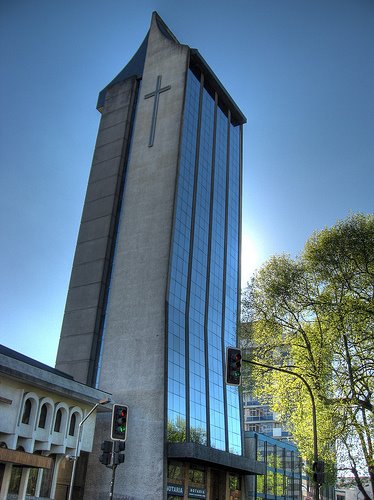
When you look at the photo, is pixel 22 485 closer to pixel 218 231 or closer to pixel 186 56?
pixel 218 231

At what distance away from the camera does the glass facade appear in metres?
44.4

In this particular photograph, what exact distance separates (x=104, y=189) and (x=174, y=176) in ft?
28.4

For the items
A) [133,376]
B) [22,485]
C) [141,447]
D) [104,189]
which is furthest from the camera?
[104,189]

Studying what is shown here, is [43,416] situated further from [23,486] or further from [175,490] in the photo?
[175,490]

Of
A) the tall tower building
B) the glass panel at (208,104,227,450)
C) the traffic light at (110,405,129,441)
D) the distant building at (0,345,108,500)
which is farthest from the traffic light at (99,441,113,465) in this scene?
the glass panel at (208,104,227,450)

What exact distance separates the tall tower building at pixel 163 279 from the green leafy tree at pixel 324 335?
8604mm

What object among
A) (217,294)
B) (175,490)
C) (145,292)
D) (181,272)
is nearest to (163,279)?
(145,292)

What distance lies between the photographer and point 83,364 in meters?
46.6

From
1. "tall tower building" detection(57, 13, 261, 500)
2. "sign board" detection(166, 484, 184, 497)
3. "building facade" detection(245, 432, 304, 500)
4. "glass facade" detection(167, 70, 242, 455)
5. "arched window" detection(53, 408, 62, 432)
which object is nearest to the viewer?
"arched window" detection(53, 408, 62, 432)

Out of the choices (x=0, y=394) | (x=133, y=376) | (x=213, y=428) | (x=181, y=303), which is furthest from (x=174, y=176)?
(x=0, y=394)

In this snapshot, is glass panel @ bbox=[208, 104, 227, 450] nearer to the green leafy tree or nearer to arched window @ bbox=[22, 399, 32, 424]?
the green leafy tree

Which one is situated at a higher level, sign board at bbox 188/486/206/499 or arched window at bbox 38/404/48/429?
arched window at bbox 38/404/48/429

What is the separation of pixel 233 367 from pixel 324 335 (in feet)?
50.7

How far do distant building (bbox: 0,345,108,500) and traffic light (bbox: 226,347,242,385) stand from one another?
14656 millimetres
